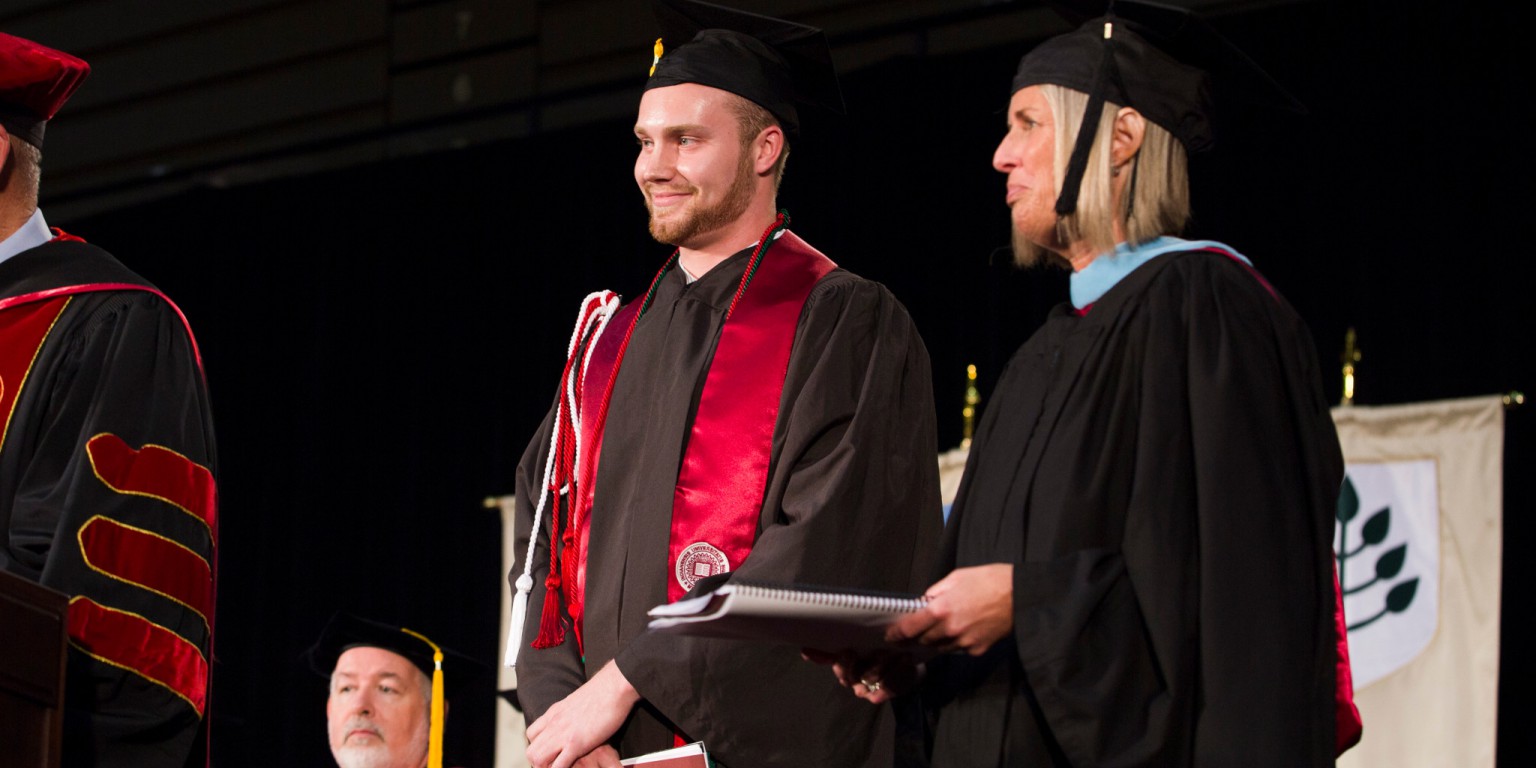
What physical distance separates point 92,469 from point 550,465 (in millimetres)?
715

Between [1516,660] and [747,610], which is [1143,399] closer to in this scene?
[747,610]

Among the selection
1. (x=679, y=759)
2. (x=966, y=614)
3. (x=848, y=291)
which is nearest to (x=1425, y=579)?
(x=848, y=291)

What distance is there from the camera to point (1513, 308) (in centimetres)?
469

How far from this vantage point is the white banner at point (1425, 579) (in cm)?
446

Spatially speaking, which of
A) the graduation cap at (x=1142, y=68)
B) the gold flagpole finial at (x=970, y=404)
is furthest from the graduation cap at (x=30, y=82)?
the gold flagpole finial at (x=970, y=404)

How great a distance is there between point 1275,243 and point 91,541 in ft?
11.5

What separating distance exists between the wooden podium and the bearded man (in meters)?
0.67

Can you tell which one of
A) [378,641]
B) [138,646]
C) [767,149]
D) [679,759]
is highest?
[767,149]

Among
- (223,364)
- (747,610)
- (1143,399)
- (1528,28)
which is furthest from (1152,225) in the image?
(223,364)

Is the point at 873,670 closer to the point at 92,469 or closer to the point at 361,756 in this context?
the point at 92,469

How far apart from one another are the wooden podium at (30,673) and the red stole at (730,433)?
80cm

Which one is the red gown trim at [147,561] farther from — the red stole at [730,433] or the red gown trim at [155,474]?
the red stole at [730,433]

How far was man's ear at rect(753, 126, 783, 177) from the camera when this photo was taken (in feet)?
9.70

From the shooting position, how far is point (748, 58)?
9.86 ft
